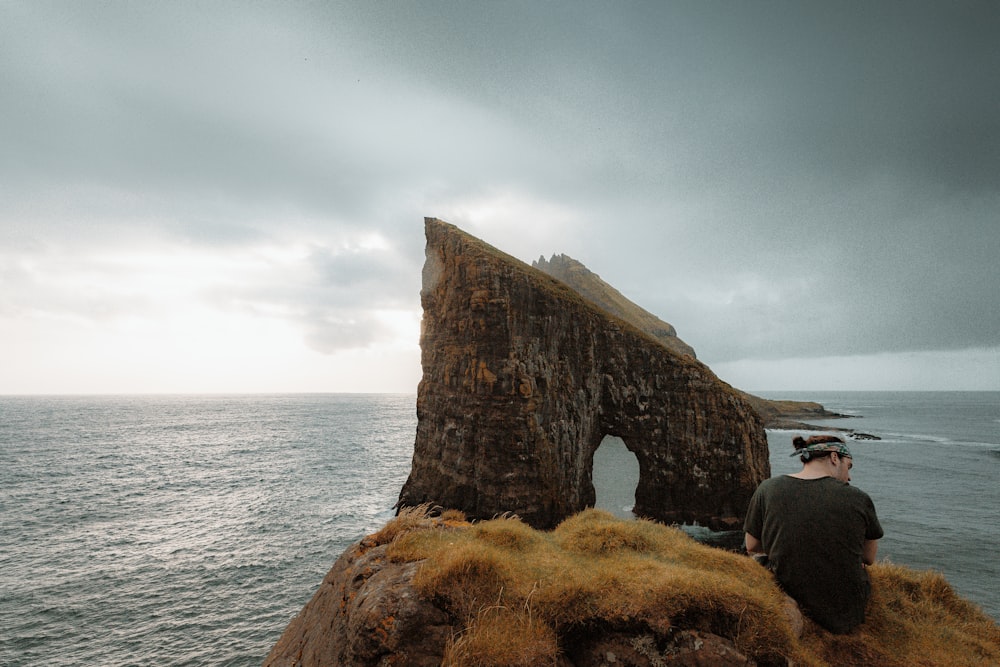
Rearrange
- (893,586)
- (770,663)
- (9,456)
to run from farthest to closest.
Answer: (9,456), (893,586), (770,663)

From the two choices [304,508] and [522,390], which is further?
[304,508]

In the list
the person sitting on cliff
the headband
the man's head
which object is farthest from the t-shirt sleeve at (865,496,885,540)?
the headband

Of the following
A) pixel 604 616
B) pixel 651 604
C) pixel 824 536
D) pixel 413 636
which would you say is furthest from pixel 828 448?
pixel 413 636

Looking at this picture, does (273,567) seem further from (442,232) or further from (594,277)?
(594,277)

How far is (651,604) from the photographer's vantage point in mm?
5266

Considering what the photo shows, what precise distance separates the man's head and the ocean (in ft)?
72.8

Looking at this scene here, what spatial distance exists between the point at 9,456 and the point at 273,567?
2850 inches

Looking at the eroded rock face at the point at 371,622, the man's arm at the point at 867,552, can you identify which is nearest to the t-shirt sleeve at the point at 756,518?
the man's arm at the point at 867,552

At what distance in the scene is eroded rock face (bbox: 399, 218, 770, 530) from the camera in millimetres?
28078

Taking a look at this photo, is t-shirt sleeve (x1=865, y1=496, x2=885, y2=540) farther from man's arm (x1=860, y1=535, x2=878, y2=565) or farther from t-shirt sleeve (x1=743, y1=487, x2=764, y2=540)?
t-shirt sleeve (x1=743, y1=487, x2=764, y2=540)

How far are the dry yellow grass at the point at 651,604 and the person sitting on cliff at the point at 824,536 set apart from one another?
0.99ft

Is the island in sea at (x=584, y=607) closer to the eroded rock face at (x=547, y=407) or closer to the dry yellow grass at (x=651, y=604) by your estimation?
the dry yellow grass at (x=651, y=604)

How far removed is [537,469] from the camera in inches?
1092

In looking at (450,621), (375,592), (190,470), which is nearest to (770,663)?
(450,621)
